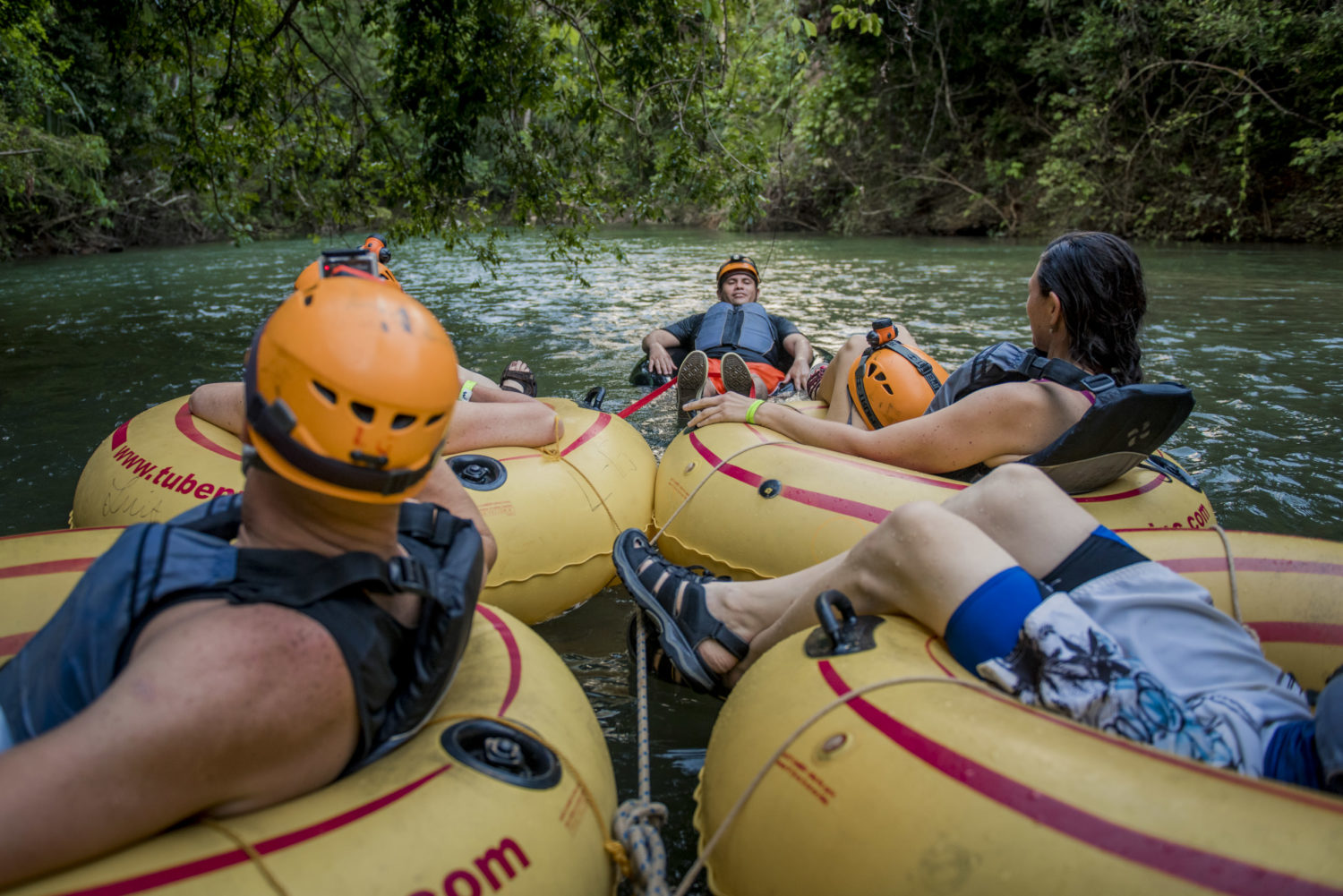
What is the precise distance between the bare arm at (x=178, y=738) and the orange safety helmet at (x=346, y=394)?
22 centimetres

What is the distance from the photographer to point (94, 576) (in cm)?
126

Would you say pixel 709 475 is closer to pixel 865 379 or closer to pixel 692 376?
pixel 865 379

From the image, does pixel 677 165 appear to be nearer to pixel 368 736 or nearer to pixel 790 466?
pixel 790 466

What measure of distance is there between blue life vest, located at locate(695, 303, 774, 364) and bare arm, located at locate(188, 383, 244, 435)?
301 centimetres

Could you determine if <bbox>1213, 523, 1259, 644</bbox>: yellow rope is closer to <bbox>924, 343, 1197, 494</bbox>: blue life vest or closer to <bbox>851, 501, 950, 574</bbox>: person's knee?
<bbox>924, 343, 1197, 494</bbox>: blue life vest

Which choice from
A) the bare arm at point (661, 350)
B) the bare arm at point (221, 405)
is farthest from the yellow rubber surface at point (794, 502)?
the bare arm at point (661, 350)

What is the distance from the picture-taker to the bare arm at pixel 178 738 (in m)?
1.02

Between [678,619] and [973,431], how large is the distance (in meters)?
1.26

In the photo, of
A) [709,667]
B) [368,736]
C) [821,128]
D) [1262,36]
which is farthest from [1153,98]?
[368,736]

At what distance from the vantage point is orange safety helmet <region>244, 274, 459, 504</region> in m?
1.21

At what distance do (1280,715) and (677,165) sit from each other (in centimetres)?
556

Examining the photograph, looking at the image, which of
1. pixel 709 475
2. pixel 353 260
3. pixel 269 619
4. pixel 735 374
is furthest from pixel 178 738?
pixel 735 374

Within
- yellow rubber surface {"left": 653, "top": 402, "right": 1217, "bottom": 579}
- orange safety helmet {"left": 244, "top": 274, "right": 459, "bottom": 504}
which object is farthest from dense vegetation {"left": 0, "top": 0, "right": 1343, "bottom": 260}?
orange safety helmet {"left": 244, "top": 274, "right": 459, "bottom": 504}

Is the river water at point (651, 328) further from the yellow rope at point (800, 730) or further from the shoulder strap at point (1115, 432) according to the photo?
the shoulder strap at point (1115, 432)
